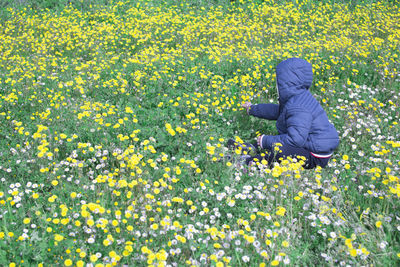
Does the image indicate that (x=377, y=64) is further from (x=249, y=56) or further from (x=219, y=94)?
(x=219, y=94)

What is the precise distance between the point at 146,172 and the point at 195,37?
5.59 metres

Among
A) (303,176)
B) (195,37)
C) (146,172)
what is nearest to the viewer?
(146,172)

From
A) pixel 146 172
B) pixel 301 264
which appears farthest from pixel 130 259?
pixel 301 264

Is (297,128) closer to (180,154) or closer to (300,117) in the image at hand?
(300,117)

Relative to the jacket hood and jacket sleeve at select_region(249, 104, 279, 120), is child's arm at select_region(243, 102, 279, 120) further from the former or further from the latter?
the jacket hood

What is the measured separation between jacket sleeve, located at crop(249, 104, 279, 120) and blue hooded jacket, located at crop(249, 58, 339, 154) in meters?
0.29

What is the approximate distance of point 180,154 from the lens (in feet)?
14.4

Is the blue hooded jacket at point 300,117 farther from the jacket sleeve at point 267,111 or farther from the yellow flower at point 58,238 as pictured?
the yellow flower at point 58,238

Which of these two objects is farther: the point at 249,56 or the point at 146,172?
the point at 249,56

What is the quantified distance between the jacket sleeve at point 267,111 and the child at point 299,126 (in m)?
0.33

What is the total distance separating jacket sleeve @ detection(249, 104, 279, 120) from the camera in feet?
16.6

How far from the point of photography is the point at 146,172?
3715 mm

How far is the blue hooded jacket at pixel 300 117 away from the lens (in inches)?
167

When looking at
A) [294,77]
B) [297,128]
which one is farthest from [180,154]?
[294,77]
